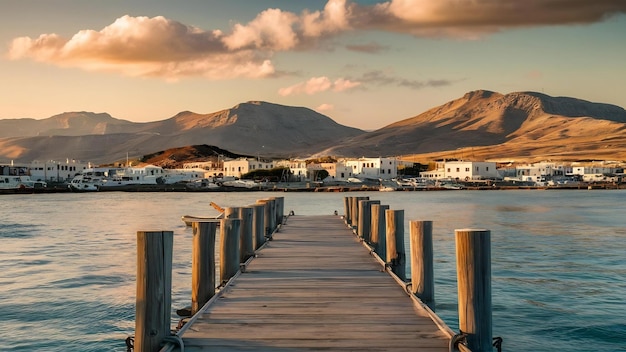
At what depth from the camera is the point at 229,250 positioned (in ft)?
42.4

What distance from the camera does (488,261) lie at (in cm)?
808

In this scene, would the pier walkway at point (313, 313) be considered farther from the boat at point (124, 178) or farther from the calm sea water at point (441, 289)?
the boat at point (124, 178)

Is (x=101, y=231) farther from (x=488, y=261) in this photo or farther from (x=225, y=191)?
(x=225, y=191)

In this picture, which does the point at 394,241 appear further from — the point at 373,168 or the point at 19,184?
the point at 373,168

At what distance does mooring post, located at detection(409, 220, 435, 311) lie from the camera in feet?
35.9

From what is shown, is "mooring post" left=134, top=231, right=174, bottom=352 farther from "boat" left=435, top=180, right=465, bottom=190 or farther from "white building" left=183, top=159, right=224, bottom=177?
"white building" left=183, top=159, right=224, bottom=177

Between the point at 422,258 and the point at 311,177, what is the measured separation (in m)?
153

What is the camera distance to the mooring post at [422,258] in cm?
1093

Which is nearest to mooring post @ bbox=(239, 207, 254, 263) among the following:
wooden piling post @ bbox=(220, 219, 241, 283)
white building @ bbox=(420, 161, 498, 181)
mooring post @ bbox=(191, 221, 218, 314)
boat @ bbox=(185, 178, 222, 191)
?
wooden piling post @ bbox=(220, 219, 241, 283)

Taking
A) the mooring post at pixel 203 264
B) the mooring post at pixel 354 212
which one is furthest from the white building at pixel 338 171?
the mooring post at pixel 203 264

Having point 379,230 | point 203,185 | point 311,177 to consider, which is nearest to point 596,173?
point 311,177

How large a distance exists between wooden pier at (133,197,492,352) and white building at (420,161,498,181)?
154099 mm

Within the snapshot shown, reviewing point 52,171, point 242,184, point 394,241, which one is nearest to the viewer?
point 394,241

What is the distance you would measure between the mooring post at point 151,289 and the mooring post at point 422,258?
443 cm
